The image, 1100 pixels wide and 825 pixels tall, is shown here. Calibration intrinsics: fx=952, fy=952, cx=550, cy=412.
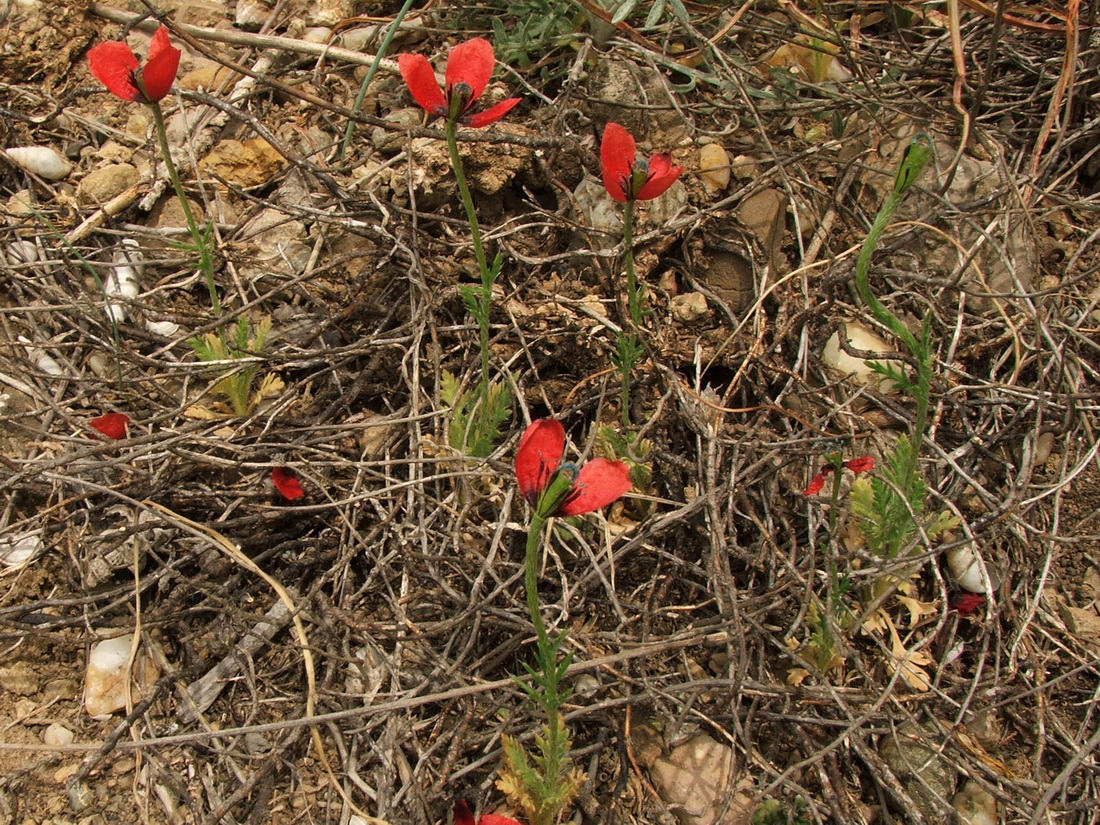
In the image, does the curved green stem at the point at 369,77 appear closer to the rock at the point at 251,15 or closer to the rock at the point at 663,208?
the rock at the point at 251,15

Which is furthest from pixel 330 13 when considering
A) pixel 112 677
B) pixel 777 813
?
pixel 777 813

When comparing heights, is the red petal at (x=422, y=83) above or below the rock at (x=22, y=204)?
above

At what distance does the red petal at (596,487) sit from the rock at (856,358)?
3.61 ft

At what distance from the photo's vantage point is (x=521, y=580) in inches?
73.7

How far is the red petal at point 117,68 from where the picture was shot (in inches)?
71.5

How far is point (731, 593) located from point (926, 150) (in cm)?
82

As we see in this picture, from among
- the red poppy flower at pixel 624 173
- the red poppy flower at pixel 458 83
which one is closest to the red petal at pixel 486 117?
the red poppy flower at pixel 458 83

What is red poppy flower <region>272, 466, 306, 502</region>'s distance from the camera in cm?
194

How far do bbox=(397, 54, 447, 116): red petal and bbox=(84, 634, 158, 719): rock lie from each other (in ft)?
3.81

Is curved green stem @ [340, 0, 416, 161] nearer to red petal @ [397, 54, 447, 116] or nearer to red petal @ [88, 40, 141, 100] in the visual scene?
red petal @ [88, 40, 141, 100]

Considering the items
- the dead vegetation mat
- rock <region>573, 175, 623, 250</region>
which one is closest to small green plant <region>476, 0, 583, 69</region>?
the dead vegetation mat

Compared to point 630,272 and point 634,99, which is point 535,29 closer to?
point 634,99

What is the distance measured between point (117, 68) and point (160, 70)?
105mm

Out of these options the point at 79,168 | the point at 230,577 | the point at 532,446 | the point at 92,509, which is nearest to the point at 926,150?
the point at 532,446
